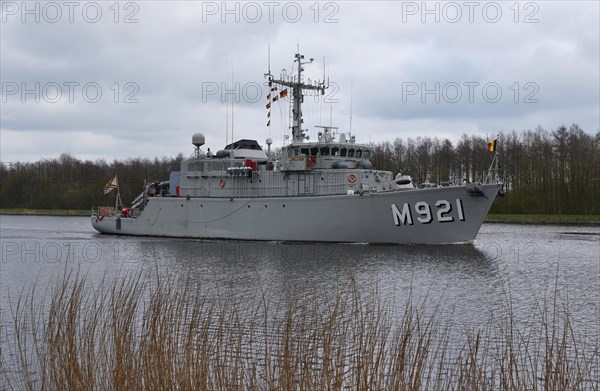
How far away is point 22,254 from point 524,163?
5726 centimetres

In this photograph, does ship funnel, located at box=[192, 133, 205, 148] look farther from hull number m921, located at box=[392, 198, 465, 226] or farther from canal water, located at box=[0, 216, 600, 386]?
hull number m921, located at box=[392, 198, 465, 226]

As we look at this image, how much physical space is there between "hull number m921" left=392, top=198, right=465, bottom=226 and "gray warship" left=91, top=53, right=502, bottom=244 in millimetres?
46

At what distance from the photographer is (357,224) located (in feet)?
101

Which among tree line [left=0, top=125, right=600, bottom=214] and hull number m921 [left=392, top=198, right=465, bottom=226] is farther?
tree line [left=0, top=125, right=600, bottom=214]

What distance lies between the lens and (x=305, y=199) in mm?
31766

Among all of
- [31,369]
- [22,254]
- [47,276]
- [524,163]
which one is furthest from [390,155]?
[31,369]

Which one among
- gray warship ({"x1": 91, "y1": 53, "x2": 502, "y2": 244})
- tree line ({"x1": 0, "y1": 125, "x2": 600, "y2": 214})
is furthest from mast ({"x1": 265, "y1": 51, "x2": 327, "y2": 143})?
tree line ({"x1": 0, "y1": 125, "x2": 600, "y2": 214})

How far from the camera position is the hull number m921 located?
96.1 feet

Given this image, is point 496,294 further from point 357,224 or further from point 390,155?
point 390,155

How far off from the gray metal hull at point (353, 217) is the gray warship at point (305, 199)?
0.05 meters

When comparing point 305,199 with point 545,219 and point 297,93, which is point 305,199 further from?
point 545,219

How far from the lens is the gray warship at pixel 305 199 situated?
96.9 feet

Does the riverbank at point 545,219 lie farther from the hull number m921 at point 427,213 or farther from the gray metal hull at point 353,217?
the hull number m921 at point 427,213

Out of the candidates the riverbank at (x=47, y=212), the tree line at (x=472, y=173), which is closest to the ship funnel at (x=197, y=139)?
the tree line at (x=472, y=173)
